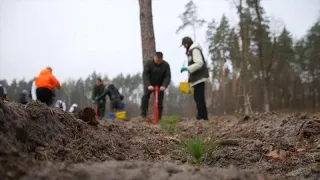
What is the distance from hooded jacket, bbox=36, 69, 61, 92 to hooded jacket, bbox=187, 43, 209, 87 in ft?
12.3

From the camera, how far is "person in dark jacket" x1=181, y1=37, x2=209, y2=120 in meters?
6.62

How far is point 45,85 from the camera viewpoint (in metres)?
8.23

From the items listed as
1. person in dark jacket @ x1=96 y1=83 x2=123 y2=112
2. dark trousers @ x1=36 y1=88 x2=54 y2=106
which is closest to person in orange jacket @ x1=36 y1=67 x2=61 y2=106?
dark trousers @ x1=36 y1=88 x2=54 y2=106

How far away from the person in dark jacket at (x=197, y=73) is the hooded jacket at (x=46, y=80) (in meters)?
3.66

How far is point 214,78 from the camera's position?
4338 cm

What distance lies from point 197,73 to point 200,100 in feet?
1.93

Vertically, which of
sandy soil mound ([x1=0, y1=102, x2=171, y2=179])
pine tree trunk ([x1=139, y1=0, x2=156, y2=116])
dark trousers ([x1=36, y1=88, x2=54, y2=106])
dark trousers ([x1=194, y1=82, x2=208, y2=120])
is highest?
pine tree trunk ([x1=139, y1=0, x2=156, y2=116])

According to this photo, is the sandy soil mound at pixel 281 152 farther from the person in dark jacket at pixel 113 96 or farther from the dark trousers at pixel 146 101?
the person in dark jacket at pixel 113 96

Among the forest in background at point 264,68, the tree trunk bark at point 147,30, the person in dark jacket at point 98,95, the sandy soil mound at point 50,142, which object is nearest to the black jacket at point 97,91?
the person in dark jacket at point 98,95

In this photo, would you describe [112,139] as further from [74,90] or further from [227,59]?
[74,90]

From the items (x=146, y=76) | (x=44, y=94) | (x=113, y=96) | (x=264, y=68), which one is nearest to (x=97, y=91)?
(x=113, y=96)

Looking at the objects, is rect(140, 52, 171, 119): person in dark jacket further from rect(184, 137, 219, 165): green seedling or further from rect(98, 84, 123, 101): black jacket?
rect(98, 84, 123, 101): black jacket

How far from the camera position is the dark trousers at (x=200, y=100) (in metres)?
6.66

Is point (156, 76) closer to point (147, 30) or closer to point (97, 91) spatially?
point (147, 30)
